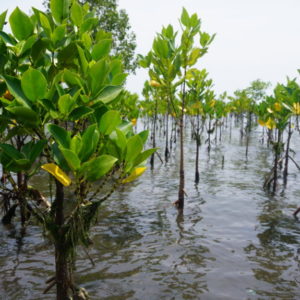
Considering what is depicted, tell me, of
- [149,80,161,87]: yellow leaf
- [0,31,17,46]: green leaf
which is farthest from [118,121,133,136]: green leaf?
[149,80,161,87]: yellow leaf

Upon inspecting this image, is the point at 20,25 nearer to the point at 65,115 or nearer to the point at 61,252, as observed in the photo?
the point at 65,115

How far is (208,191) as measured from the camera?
8.02m

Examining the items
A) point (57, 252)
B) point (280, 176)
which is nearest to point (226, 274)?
point (57, 252)

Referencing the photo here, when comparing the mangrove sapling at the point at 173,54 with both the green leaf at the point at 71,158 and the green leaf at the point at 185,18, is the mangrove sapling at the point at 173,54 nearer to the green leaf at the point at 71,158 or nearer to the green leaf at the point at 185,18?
the green leaf at the point at 185,18

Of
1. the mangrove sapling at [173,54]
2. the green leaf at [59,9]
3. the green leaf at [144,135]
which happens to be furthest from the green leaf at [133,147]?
the mangrove sapling at [173,54]

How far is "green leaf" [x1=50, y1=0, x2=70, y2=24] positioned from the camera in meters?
2.16

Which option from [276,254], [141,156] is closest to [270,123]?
[276,254]

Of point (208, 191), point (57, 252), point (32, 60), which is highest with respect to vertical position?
point (32, 60)

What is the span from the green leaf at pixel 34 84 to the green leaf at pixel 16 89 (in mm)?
47

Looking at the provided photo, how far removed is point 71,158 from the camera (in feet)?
5.49

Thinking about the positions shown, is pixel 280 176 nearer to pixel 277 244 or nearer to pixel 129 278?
pixel 277 244

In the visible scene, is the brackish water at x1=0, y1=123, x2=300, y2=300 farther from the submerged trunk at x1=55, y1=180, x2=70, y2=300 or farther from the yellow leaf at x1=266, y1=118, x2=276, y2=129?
the yellow leaf at x1=266, y1=118, x2=276, y2=129

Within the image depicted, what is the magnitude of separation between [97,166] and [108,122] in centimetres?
30

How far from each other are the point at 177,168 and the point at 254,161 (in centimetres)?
356
